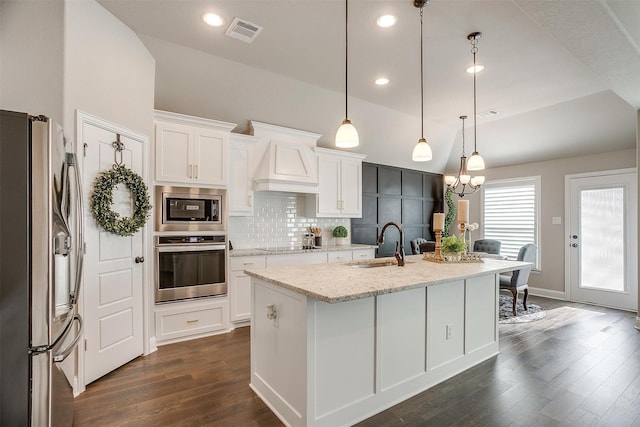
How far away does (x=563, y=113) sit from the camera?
4754mm

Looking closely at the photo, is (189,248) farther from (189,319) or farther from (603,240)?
(603,240)

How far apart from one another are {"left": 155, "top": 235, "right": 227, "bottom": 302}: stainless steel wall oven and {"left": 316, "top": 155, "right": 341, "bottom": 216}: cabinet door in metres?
1.80

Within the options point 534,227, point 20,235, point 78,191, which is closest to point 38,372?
point 20,235

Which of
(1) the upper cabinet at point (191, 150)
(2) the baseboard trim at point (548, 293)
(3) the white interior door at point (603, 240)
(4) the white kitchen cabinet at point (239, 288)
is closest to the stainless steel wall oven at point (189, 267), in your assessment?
(4) the white kitchen cabinet at point (239, 288)

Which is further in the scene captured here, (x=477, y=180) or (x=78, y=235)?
(x=477, y=180)

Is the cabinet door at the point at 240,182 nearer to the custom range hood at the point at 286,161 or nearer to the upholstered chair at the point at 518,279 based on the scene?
the custom range hood at the point at 286,161

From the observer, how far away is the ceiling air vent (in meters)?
2.81

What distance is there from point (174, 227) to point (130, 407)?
1.74 m

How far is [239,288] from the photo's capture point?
389 cm

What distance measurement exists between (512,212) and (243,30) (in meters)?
5.74

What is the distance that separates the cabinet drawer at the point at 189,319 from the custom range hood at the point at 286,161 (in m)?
1.64

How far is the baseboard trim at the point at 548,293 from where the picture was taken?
5.46 metres

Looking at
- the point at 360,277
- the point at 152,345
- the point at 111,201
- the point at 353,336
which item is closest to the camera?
the point at 353,336

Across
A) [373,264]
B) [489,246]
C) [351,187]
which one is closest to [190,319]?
[373,264]
